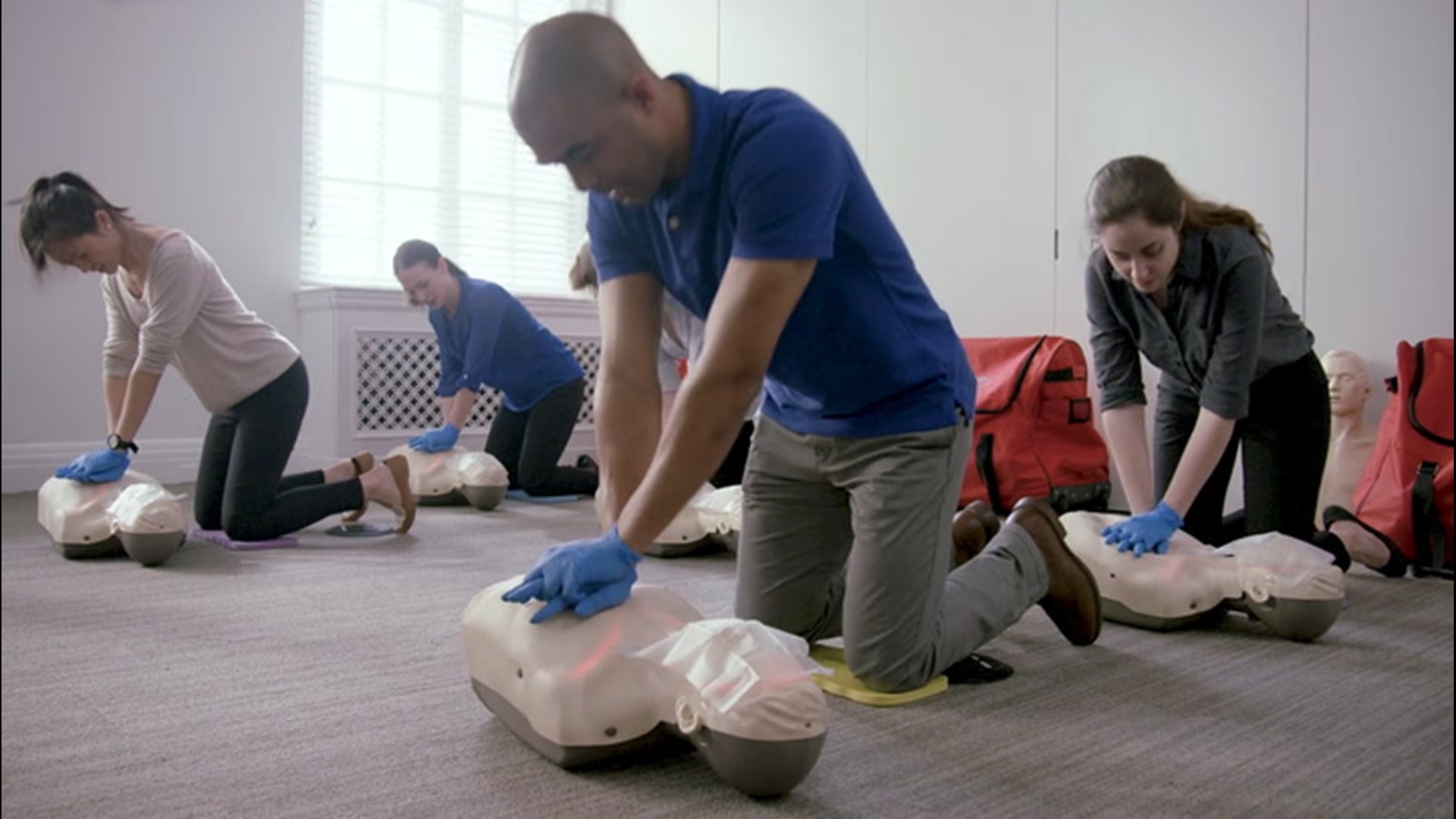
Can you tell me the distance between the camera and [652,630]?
901 millimetres

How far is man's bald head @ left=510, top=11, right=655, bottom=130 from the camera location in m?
→ 0.70

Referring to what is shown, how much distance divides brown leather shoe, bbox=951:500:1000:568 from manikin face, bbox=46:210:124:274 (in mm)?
1140

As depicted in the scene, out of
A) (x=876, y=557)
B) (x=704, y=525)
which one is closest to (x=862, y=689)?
(x=876, y=557)

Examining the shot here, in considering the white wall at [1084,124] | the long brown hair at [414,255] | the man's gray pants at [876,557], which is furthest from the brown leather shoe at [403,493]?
the long brown hair at [414,255]

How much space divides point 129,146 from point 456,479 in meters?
2.24

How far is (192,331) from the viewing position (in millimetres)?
1528

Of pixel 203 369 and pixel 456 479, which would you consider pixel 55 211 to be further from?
pixel 456 479

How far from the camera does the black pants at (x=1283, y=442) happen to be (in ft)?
5.36

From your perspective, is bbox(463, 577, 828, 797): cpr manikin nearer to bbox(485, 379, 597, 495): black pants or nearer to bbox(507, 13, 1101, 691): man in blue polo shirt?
bbox(507, 13, 1101, 691): man in blue polo shirt

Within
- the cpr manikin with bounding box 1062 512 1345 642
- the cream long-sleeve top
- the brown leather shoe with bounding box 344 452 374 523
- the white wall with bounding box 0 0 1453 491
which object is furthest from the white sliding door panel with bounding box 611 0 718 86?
the brown leather shoe with bounding box 344 452 374 523

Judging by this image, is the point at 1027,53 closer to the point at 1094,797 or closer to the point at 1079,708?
the point at 1079,708

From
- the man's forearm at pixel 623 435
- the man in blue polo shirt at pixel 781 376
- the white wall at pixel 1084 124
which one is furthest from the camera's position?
the white wall at pixel 1084 124

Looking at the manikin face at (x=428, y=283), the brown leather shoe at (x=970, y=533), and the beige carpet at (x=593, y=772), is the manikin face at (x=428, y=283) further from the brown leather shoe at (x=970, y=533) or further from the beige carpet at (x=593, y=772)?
the brown leather shoe at (x=970, y=533)

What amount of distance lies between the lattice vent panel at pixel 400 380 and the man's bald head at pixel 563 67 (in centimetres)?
65
